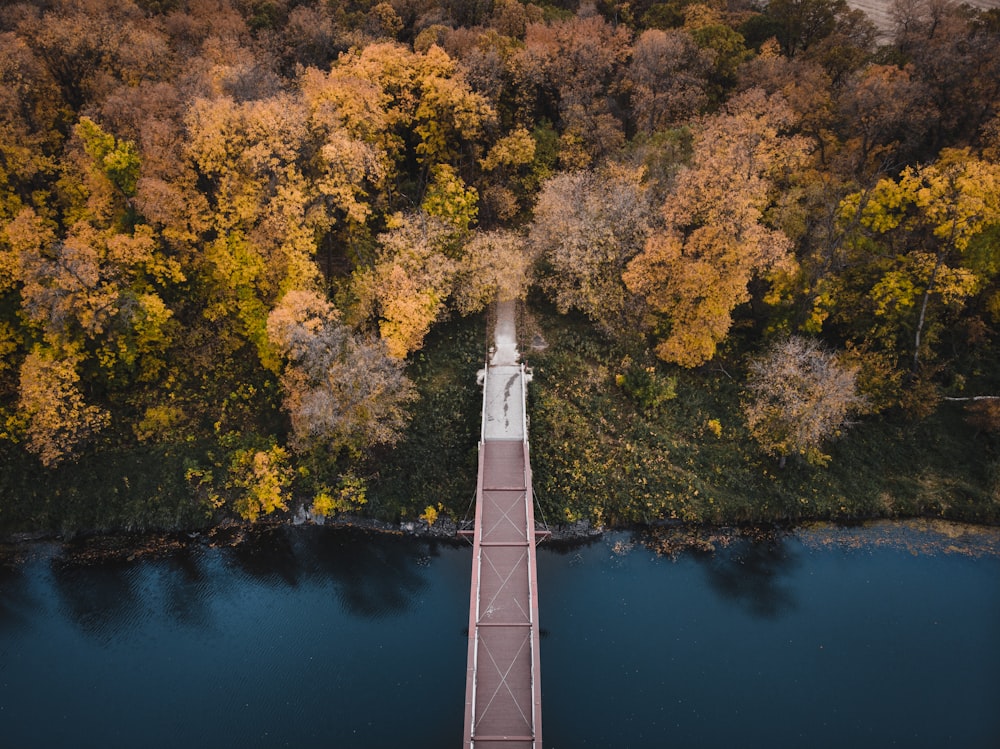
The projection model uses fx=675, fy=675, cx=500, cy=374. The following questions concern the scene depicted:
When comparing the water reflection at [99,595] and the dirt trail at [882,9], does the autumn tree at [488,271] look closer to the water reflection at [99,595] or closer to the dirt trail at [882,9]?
the water reflection at [99,595]

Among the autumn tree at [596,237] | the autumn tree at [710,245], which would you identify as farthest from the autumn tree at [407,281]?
the autumn tree at [710,245]

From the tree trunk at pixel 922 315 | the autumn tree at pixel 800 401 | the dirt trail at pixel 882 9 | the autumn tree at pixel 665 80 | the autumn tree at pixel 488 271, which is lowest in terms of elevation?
the autumn tree at pixel 800 401

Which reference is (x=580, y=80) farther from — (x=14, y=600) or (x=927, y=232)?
(x=14, y=600)

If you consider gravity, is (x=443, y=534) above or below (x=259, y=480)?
below

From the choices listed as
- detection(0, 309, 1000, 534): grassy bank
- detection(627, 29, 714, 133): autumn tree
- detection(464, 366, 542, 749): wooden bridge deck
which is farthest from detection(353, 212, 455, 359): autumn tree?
detection(627, 29, 714, 133): autumn tree

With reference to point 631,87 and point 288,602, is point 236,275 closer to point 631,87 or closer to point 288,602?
point 288,602

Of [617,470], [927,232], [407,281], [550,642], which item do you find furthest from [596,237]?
[550,642]
